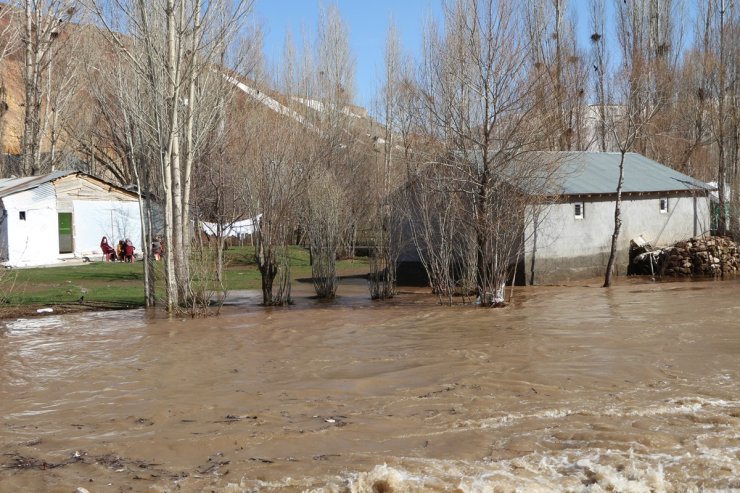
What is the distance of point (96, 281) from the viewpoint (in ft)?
75.0

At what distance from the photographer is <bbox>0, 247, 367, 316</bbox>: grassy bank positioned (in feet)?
58.5

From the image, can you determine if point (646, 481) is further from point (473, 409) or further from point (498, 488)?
point (473, 409)

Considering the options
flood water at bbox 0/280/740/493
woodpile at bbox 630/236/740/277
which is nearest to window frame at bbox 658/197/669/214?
woodpile at bbox 630/236/740/277

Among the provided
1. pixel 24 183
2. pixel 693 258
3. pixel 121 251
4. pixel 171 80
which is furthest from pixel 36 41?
pixel 693 258

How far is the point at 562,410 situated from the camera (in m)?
8.30

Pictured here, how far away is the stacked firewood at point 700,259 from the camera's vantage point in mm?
24219

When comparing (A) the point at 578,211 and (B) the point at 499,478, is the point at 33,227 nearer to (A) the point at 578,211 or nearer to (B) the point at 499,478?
(A) the point at 578,211

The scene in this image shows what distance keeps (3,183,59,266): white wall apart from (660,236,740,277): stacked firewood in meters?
21.5

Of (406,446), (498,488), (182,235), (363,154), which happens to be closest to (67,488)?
(406,446)

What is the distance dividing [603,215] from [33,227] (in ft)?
65.2

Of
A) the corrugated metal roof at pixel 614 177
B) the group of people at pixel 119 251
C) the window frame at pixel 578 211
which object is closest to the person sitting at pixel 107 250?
the group of people at pixel 119 251

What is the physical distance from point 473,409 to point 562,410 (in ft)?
3.12

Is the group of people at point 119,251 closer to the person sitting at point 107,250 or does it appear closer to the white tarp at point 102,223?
the person sitting at point 107,250

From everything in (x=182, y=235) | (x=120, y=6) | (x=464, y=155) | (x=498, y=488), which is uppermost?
(x=120, y=6)
